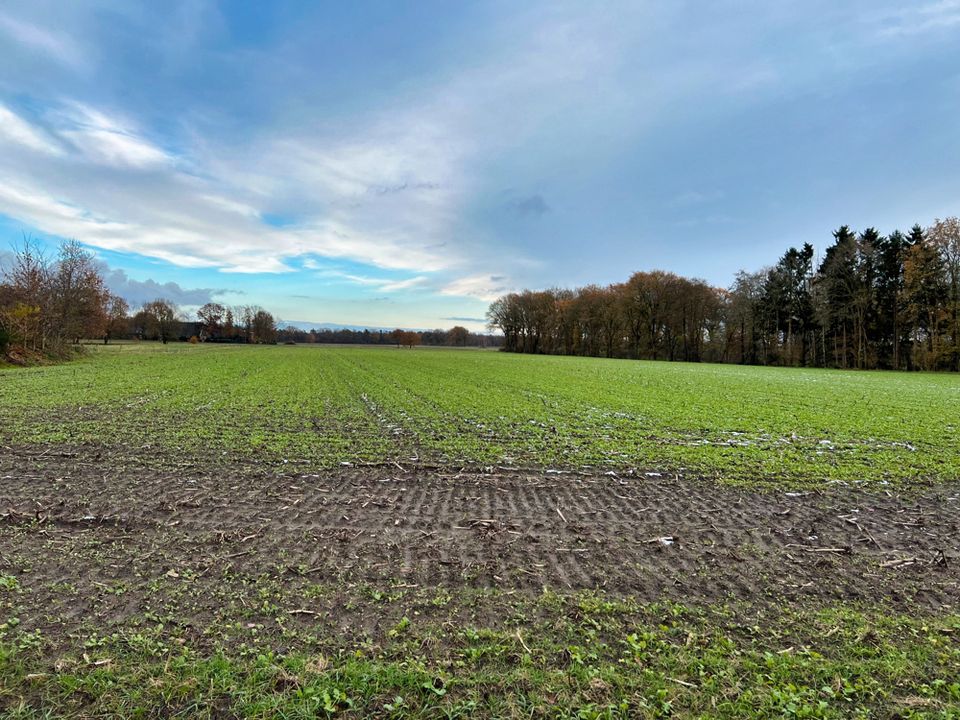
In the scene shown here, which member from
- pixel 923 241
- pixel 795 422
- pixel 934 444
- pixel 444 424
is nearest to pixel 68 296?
pixel 444 424

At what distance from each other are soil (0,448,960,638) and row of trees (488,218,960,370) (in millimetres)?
54717

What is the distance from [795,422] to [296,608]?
13808mm

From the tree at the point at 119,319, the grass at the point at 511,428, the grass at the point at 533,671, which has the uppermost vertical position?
the tree at the point at 119,319

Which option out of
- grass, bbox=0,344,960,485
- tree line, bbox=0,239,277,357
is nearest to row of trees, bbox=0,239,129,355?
tree line, bbox=0,239,277,357

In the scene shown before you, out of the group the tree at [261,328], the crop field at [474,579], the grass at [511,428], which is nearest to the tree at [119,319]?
the tree at [261,328]

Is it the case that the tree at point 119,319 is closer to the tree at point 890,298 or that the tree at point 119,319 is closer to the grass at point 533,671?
the grass at point 533,671

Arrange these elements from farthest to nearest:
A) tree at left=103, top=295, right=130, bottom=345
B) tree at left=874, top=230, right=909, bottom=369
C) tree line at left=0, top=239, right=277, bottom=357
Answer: tree at left=103, top=295, right=130, bottom=345 < tree at left=874, top=230, right=909, bottom=369 < tree line at left=0, top=239, right=277, bottom=357

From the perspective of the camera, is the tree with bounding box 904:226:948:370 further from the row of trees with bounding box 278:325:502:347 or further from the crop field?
the row of trees with bounding box 278:325:502:347

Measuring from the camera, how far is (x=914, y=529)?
17.4 feet

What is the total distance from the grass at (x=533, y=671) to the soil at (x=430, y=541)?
36 centimetres

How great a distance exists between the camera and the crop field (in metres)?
2.72

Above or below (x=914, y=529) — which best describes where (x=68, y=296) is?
above

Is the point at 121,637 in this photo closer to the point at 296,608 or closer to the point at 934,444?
the point at 296,608

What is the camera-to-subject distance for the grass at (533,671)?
8.49 feet
